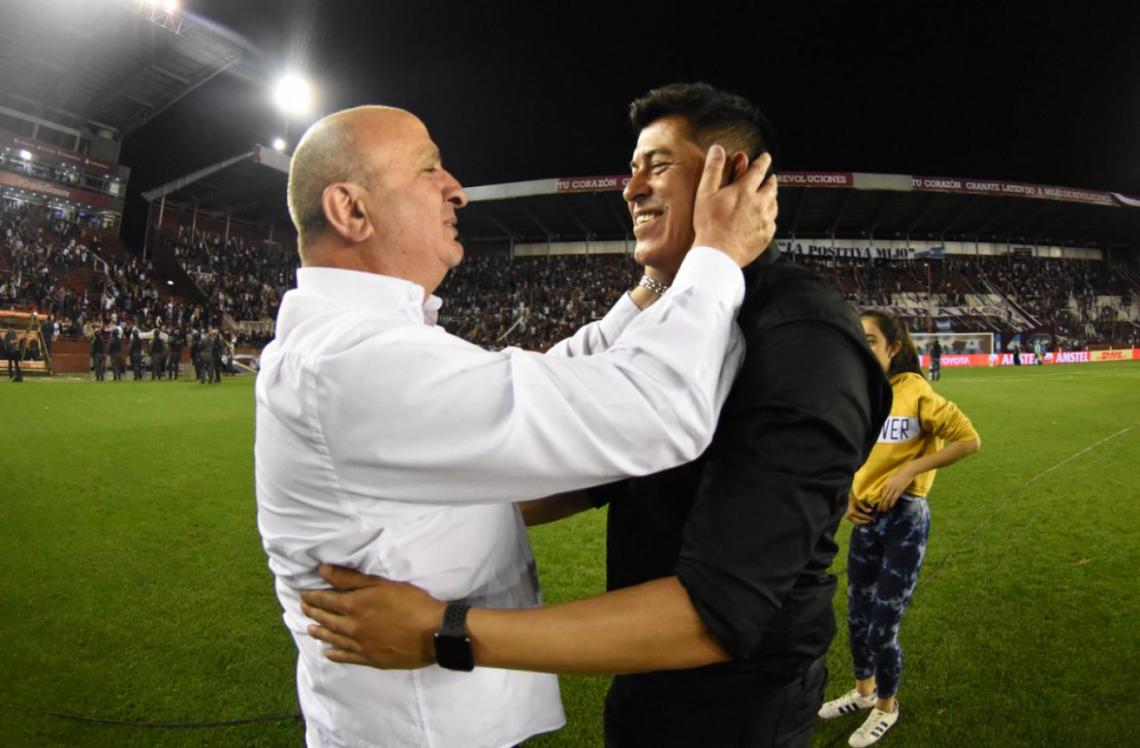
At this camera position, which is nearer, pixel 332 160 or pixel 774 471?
pixel 774 471

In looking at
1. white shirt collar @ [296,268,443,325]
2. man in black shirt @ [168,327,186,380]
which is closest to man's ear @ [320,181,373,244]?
white shirt collar @ [296,268,443,325]

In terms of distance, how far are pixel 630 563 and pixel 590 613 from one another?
46cm

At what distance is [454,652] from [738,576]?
1.88ft

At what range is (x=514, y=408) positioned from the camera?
1164 millimetres

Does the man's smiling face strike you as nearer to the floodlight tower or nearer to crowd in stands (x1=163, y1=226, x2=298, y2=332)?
the floodlight tower

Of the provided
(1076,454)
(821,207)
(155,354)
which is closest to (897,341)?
(1076,454)

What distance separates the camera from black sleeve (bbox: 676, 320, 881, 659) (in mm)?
1206

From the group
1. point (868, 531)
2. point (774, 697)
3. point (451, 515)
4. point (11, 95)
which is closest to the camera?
point (451, 515)

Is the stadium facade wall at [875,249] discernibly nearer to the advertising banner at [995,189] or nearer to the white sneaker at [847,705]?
the advertising banner at [995,189]

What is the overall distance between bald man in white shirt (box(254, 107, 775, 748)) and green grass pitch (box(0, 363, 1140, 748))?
2256 millimetres

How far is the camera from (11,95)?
36906mm

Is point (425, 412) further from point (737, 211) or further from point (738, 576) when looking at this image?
point (737, 211)

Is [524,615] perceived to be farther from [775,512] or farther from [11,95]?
[11,95]

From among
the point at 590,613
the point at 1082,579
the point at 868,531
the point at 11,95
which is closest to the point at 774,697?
the point at 590,613
